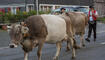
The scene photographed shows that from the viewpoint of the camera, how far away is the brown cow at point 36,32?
827cm

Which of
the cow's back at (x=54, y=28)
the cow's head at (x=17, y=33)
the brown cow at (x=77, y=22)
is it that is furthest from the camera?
the brown cow at (x=77, y=22)

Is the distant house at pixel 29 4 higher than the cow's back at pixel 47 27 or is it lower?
lower

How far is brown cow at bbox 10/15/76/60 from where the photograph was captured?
827cm

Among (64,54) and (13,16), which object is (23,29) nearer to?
(64,54)

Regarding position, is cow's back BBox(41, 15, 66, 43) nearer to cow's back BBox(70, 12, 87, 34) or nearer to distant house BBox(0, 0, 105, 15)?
cow's back BBox(70, 12, 87, 34)

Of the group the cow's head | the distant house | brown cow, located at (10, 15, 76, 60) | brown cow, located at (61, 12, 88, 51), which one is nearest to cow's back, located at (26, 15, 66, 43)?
brown cow, located at (10, 15, 76, 60)

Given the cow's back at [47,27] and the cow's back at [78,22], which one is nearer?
the cow's back at [47,27]

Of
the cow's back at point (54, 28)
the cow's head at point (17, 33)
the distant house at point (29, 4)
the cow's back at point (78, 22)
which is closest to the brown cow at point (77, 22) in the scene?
the cow's back at point (78, 22)

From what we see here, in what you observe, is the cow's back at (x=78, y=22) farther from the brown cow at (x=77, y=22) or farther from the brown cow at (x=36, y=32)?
the brown cow at (x=36, y=32)

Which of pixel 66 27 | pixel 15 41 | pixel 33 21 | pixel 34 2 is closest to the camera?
pixel 15 41

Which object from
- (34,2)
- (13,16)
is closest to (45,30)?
(13,16)

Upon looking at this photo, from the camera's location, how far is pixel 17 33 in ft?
27.0

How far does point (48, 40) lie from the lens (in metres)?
9.20

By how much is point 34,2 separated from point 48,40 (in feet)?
106
